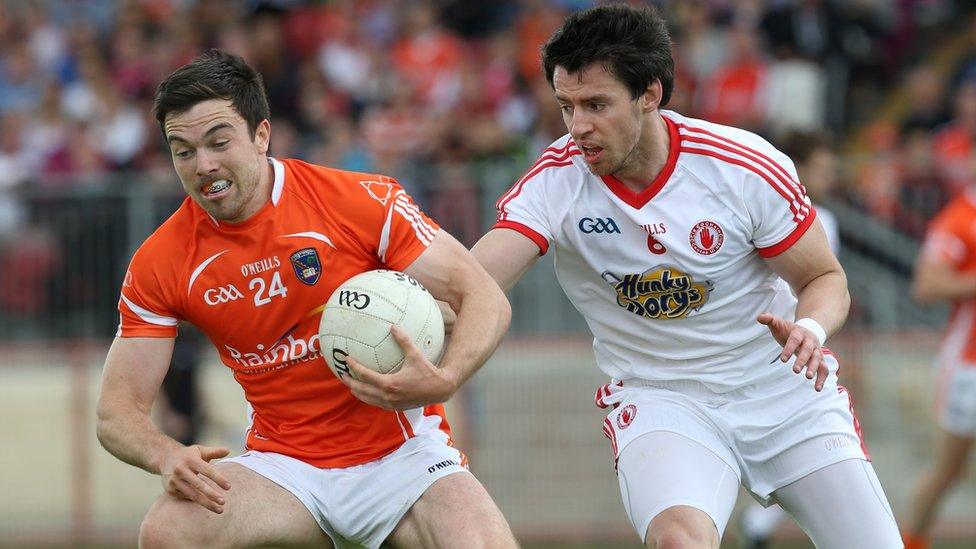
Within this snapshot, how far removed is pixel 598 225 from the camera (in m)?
5.89

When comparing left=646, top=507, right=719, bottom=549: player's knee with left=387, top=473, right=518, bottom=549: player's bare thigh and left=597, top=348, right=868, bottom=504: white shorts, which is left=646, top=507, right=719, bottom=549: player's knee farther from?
left=387, top=473, right=518, bottom=549: player's bare thigh

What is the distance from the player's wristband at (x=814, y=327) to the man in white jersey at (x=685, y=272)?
3 centimetres

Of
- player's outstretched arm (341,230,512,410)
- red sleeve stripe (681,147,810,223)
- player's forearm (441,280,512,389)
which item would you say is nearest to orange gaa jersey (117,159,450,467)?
player's outstretched arm (341,230,512,410)

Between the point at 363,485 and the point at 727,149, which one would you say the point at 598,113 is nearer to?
the point at 727,149

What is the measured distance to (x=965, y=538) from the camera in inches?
438

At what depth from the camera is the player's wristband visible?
5.43 metres

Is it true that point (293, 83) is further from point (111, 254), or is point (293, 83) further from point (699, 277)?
point (699, 277)

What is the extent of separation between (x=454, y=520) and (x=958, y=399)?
5.05 meters

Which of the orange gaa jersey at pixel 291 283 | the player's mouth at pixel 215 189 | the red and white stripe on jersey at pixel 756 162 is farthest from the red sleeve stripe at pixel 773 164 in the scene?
the player's mouth at pixel 215 189

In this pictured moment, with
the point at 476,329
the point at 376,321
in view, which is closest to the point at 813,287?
the point at 476,329

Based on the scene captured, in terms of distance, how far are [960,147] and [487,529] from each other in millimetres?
8325

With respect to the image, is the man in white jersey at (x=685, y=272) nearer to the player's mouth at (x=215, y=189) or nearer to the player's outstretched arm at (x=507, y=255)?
the player's outstretched arm at (x=507, y=255)

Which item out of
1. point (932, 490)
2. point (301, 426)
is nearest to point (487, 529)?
point (301, 426)

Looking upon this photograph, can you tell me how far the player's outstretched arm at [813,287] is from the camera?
539 cm
